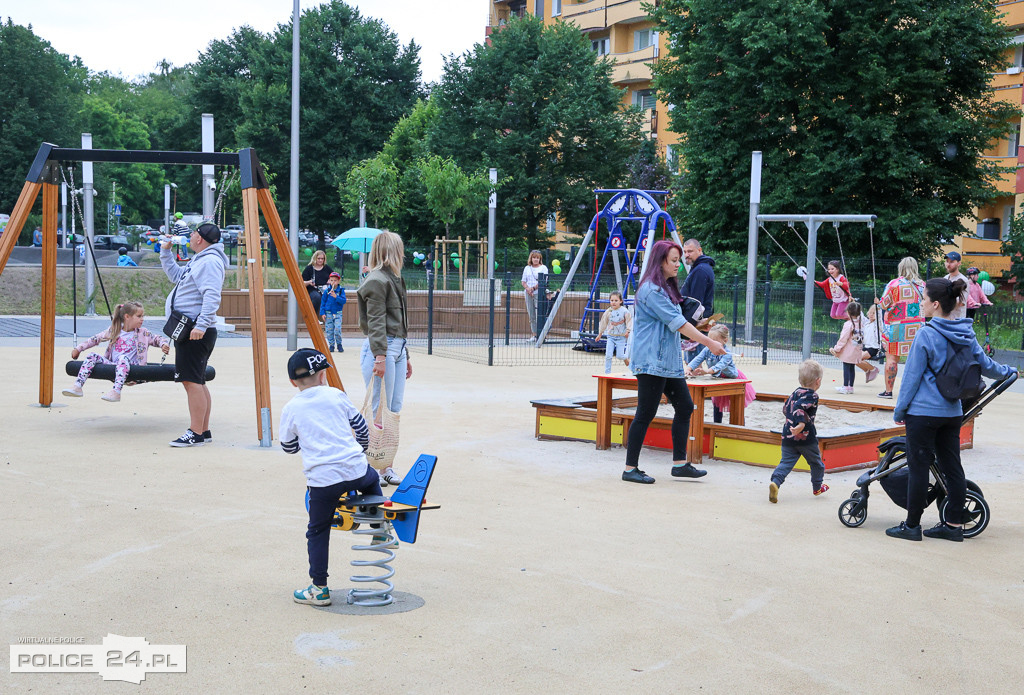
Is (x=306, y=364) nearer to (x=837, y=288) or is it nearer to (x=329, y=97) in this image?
(x=837, y=288)

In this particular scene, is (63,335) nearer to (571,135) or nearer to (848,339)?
(848,339)

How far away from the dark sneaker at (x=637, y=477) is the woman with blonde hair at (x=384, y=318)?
1.67m

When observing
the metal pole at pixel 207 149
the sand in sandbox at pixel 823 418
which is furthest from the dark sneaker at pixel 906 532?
the metal pole at pixel 207 149

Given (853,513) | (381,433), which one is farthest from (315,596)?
(853,513)

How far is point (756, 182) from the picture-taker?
75.0ft

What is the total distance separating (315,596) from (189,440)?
4537 mm

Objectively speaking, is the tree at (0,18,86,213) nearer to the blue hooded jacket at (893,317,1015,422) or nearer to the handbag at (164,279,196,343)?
the handbag at (164,279,196,343)

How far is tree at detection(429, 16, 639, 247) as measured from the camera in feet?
149

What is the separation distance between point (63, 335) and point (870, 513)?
16.5 metres

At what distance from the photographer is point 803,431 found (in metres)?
7.49

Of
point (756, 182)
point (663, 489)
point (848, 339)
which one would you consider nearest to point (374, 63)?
point (756, 182)

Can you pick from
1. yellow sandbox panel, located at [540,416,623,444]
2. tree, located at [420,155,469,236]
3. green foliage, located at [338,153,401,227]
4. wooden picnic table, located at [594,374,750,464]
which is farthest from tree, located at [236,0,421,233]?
wooden picnic table, located at [594,374,750,464]

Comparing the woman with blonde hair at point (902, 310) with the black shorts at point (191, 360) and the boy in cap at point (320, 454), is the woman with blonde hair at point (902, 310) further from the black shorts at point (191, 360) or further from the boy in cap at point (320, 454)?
the boy in cap at point (320, 454)

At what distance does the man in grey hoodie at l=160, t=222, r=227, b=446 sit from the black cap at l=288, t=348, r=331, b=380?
169 inches
